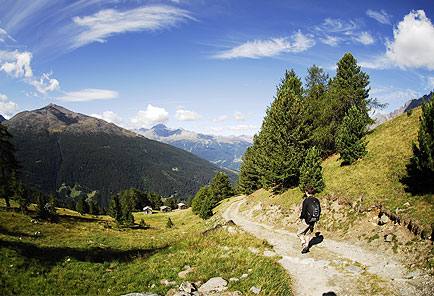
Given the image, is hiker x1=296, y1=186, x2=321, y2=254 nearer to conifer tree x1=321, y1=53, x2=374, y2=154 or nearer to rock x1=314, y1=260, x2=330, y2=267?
rock x1=314, y1=260, x2=330, y2=267

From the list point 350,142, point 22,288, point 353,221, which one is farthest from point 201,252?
point 350,142

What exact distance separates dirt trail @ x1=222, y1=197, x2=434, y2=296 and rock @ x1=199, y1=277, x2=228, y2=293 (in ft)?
8.97

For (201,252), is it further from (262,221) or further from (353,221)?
(262,221)

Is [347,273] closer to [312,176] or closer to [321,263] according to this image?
[321,263]

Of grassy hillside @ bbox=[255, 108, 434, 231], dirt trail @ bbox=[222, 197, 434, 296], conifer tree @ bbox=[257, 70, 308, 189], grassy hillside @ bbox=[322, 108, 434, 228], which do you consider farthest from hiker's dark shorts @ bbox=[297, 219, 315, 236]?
conifer tree @ bbox=[257, 70, 308, 189]

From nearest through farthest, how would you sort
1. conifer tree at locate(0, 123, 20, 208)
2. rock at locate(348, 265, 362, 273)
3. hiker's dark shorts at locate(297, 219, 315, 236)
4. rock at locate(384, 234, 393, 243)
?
rock at locate(348, 265, 362, 273) → rock at locate(384, 234, 393, 243) → hiker's dark shorts at locate(297, 219, 315, 236) → conifer tree at locate(0, 123, 20, 208)

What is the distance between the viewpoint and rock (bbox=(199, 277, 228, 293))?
774 cm

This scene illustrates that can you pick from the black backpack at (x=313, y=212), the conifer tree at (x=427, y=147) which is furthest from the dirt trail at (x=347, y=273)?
the conifer tree at (x=427, y=147)

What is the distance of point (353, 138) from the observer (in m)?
23.7

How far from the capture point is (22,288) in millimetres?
8359

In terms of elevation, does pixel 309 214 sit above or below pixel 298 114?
below

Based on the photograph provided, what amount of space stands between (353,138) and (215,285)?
23.3m

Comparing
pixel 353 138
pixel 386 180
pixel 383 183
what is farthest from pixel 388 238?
pixel 353 138

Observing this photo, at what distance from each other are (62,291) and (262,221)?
22.0 meters
